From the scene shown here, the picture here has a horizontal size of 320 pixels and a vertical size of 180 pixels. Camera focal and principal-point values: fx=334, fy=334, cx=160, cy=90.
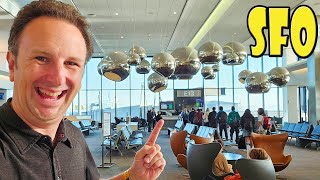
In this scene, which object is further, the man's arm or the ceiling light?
the ceiling light

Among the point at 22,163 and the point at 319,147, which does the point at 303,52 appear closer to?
the point at 22,163

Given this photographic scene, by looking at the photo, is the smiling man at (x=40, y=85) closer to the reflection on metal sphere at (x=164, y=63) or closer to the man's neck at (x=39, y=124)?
the man's neck at (x=39, y=124)

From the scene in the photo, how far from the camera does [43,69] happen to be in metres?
0.90

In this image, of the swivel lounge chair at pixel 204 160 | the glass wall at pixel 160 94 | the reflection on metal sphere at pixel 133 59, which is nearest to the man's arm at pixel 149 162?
the swivel lounge chair at pixel 204 160

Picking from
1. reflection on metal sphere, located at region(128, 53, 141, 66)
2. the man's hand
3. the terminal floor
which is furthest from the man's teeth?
reflection on metal sphere, located at region(128, 53, 141, 66)

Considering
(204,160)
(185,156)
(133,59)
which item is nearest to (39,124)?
(204,160)

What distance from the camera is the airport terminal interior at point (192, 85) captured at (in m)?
6.29

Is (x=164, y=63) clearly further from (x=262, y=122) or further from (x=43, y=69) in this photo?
(x=262, y=122)

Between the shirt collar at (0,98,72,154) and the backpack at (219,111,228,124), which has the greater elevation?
the shirt collar at (0,98,72,154)

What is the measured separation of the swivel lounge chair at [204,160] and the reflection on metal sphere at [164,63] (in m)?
1.54

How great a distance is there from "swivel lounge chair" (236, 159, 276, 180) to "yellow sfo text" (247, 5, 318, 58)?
1.77m

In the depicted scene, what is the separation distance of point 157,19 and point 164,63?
6.94 m

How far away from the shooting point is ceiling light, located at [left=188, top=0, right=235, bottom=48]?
10.6 metres

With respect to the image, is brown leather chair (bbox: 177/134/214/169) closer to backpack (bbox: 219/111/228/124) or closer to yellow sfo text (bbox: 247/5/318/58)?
yellow sfo text (bbox: 247/5/318/58)
